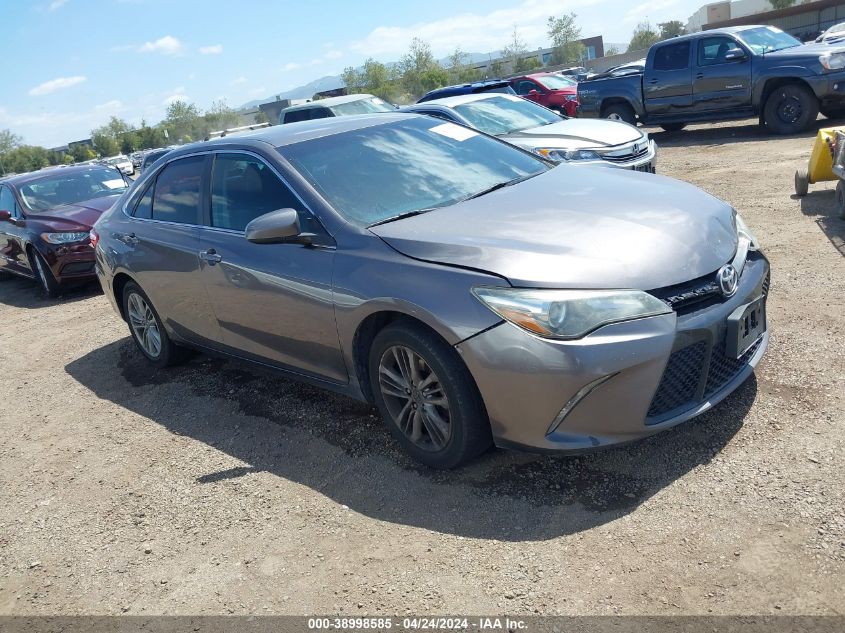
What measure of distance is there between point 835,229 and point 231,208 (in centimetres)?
518

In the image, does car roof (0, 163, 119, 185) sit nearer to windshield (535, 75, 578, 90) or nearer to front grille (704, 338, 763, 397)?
front grille (704, 338, 763, 397)

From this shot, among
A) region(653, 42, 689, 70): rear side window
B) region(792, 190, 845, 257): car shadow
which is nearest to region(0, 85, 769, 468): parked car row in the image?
region(792, 190, 845, 257): car shadow

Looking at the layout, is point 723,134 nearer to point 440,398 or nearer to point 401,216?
point 401,216

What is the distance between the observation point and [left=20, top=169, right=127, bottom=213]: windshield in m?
10.2

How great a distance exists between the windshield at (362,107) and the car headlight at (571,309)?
11.5 m

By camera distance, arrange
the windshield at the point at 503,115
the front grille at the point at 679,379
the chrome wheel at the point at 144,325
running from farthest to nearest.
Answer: the windshield at the point at 503,115 → the chrome wheel at the point at 144,325 → the front grille at the point at 679,379

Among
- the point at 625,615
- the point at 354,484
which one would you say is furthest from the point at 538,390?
→ the point at 354,484

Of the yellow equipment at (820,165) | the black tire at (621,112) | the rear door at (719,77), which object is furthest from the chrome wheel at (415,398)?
the black tire at (621,112)

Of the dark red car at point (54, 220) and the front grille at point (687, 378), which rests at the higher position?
the dark red car at point (54, 220)

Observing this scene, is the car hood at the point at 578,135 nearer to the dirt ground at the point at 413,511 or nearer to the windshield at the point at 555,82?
the dirt ground at the point at 413,511

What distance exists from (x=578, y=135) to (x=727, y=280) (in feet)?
19.8

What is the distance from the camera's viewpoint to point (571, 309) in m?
3.00

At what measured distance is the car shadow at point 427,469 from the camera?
3.20m

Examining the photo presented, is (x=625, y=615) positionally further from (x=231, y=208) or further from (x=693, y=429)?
(x=231, y=208)
